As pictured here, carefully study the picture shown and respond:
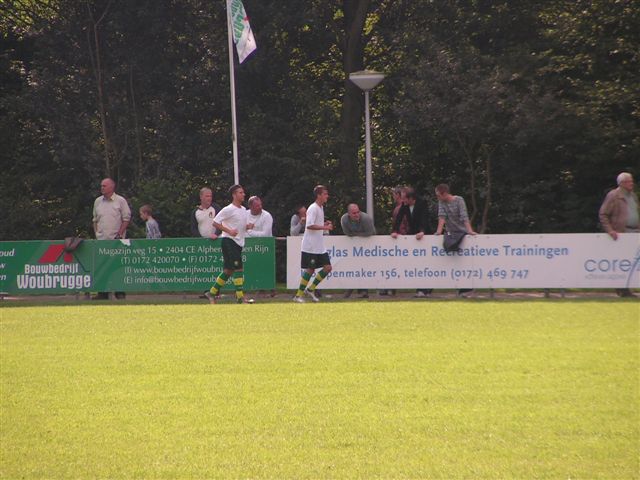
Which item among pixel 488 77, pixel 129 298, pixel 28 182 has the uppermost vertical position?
pixel 488 77

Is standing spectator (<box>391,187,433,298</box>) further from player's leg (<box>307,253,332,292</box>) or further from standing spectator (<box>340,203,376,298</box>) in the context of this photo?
player's leg (<box>307,253,332,292</box>)

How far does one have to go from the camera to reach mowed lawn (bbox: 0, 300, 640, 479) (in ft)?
22.4

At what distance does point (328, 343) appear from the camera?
12461 mm

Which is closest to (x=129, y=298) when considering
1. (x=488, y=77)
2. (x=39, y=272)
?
(x=39, y=272)

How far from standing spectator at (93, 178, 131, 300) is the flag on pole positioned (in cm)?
589

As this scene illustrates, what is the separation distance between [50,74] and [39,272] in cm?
1223

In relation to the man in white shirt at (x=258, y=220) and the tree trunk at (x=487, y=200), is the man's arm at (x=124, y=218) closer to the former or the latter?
the man in white shirt at (x=258, y=220)

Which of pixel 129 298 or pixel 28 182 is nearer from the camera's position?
pixel 129 298

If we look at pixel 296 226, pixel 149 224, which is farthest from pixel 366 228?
pixel 149 224

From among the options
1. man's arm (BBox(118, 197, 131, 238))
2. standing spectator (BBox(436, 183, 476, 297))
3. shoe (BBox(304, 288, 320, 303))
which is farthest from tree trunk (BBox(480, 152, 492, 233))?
man's arm (BBox(118, 197, 131, 238))

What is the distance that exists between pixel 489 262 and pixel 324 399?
11.6m

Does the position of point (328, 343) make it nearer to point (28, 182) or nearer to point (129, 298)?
point (129, 298)

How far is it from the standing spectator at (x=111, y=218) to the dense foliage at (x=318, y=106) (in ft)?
20.1

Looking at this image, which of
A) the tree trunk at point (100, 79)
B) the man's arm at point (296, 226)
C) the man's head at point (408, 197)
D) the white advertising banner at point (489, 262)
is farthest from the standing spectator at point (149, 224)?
the tree trunk at point (100, 79)
